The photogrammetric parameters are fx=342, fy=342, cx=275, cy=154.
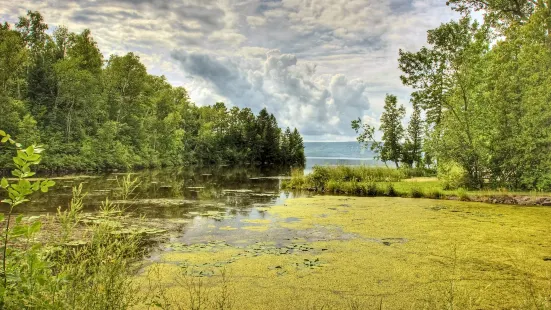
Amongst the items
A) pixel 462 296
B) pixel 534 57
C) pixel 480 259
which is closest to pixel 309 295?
pixel 462 296

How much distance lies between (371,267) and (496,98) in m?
12.9

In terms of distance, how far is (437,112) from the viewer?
1174 inches

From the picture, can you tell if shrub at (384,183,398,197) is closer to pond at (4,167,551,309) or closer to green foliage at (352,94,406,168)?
pond at (4,167,551,309)

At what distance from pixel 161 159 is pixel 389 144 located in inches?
1149

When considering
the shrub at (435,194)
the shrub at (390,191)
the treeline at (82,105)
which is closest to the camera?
the shrub at (435,194)

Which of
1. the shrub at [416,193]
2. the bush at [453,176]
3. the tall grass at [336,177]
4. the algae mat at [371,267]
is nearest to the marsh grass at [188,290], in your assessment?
the algae mat at [371,267]

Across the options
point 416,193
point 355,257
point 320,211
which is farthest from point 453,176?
point 355,257

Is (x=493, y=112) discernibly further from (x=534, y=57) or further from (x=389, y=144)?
(x=389, y=144)

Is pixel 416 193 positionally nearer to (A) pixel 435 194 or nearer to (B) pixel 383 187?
(A) pixel 435 194

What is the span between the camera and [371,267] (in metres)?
5.71

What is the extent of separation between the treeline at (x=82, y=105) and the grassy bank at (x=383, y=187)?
2046 centimetres

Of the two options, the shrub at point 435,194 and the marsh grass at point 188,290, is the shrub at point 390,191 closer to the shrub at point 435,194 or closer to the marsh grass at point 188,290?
the shrub at point 435,194

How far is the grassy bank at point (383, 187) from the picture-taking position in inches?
514

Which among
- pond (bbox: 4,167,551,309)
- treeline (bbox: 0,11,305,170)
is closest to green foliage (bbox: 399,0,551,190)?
pond (bbox: 4,167,551,309)
